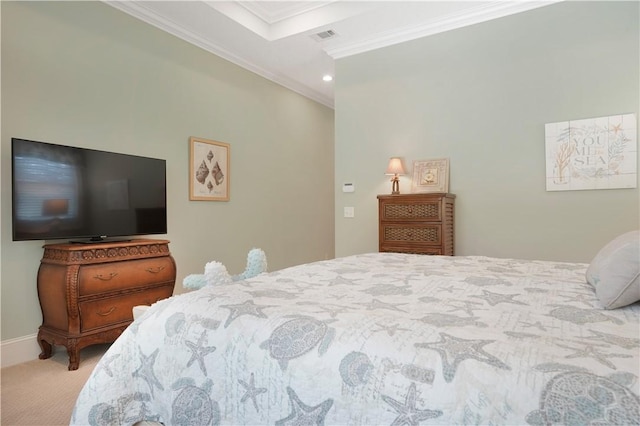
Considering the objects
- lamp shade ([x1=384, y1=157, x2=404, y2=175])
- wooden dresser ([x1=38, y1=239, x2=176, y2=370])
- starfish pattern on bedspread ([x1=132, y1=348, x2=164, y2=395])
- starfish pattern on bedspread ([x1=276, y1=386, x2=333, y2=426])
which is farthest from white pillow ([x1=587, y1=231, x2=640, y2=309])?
wooden dresser ([x1=38, y1=239, x2=176, y2=370])

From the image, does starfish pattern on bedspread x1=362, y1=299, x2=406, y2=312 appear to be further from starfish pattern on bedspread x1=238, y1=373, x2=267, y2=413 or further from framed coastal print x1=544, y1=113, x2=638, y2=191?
framed coastal print x1=544, y1=113, x2=638, y2=191

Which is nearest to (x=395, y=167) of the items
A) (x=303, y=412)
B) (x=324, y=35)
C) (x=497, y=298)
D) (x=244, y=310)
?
(x=324, y=35)

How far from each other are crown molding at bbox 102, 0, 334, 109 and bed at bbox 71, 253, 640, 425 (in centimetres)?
324

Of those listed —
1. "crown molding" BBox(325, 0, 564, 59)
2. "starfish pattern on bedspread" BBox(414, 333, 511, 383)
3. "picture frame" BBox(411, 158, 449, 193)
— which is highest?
"crown molding" BBox(325, 0, 564, 59)

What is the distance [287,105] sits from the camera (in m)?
5.37

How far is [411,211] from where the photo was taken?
348cm

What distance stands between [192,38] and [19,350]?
3203 mm

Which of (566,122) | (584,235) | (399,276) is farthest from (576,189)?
(399,276)

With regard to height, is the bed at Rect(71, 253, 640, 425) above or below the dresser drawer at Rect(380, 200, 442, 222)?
below

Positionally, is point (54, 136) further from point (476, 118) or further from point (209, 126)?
point (476, 118)

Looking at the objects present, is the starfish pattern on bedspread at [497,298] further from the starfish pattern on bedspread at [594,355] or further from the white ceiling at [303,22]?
the white ceiling at [303,22]

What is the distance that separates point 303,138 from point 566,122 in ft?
11.5

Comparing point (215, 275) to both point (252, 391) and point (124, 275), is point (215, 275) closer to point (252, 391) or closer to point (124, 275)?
point (252, 391)

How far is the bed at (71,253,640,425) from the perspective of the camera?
26.8 inches
